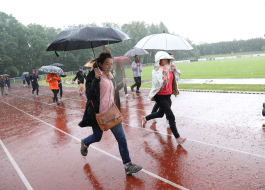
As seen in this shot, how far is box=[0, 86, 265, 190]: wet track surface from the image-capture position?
365 cm

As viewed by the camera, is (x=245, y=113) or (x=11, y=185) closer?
(x=11, y=185)

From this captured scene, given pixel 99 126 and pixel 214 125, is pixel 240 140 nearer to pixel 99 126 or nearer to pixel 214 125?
pixel 214 125

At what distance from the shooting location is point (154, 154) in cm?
461

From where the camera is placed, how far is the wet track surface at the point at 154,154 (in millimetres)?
3654

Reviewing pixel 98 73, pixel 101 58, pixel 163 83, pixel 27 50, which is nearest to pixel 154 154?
pixel 163 83

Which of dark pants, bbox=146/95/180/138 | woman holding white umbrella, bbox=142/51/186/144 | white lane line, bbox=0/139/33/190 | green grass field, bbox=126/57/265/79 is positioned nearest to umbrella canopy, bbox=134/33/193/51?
woman holding white umbrella, bbox=142/51/186/144

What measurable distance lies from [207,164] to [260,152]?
107cm

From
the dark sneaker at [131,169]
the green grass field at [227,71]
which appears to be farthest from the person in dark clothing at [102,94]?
the green grass field at [227,71]

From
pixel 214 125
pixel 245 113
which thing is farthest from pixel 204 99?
pixel 214 125

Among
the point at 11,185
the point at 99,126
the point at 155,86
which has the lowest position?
the point at 11,185

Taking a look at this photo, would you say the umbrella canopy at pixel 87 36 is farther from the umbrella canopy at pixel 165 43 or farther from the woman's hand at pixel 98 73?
the umbrella canopy at pixel 165 43

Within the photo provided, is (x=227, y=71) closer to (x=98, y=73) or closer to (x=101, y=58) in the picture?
(x=101, y=58)

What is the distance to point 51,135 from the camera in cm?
643

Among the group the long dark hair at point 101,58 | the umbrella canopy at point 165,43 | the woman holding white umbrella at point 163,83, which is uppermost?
the umbrella canopy at point 165,43
